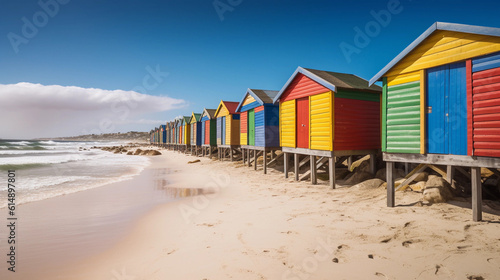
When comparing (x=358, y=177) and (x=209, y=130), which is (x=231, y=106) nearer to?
(x=209, y=130)

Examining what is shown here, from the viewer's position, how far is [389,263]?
13.4 ft

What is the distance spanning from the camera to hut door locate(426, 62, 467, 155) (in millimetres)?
5871

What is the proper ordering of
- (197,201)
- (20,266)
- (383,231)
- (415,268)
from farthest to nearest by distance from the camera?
(197,201) < (383,231) < (20,266) < (415,268)

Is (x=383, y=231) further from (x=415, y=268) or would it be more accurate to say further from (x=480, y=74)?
(x=480, y=74)

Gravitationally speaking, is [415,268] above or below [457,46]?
below

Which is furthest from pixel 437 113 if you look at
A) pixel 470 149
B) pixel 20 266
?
pixel 20 266

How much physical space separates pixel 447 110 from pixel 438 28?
198 centimetres

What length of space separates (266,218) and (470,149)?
4862mm

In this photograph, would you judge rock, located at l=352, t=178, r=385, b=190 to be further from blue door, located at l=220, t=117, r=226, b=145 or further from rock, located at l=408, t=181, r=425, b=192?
blue door, located at l=220, t=117, r=226, b=145

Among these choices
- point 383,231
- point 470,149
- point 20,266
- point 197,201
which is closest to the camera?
point 20,266

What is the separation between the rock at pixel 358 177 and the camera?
10.7 m

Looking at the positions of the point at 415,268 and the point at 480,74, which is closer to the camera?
the point at 415,268

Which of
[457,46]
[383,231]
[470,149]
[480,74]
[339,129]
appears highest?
[457,46]

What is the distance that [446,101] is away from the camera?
20.2 ft
